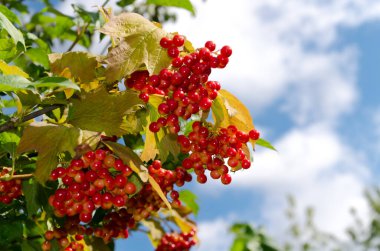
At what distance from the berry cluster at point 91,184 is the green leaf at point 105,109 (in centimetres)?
12

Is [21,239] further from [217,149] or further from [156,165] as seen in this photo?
[217,149]

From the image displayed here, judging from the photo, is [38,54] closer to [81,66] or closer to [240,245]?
[81,66]

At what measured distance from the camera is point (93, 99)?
2.38 meters

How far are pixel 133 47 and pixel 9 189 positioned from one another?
1127 millimetres

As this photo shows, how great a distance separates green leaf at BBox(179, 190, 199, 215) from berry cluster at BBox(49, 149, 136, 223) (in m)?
1.90

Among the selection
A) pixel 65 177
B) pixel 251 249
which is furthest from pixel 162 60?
pixel 251 249

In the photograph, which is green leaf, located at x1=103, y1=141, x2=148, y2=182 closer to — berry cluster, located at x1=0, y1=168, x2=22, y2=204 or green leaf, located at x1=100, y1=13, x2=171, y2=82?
green leaf, located at x1=100, y1=13, x2=171, y2=82

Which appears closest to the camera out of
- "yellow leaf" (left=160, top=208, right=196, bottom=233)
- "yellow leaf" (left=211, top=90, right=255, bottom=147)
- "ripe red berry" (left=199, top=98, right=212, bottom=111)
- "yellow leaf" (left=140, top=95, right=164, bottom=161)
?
"ripe red berry" (left=199, top=98, right=212, bottom=111)

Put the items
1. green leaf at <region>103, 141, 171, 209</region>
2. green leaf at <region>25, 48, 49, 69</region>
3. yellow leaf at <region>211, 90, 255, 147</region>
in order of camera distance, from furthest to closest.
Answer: green leaf at <region>25, 48, 49, 69</region> → yellow leaf at <region>211, 90, 255, 147</region> → green leaf at <region>103, 141, 171, 209</region>

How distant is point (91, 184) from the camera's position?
2434mm

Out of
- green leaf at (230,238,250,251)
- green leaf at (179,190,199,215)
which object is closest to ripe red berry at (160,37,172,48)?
green leaf at (179,190,199,215)

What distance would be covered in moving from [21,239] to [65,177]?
105 cm

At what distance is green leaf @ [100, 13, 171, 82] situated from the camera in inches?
89.9

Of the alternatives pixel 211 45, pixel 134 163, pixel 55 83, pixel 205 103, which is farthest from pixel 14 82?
pixel 211 45
